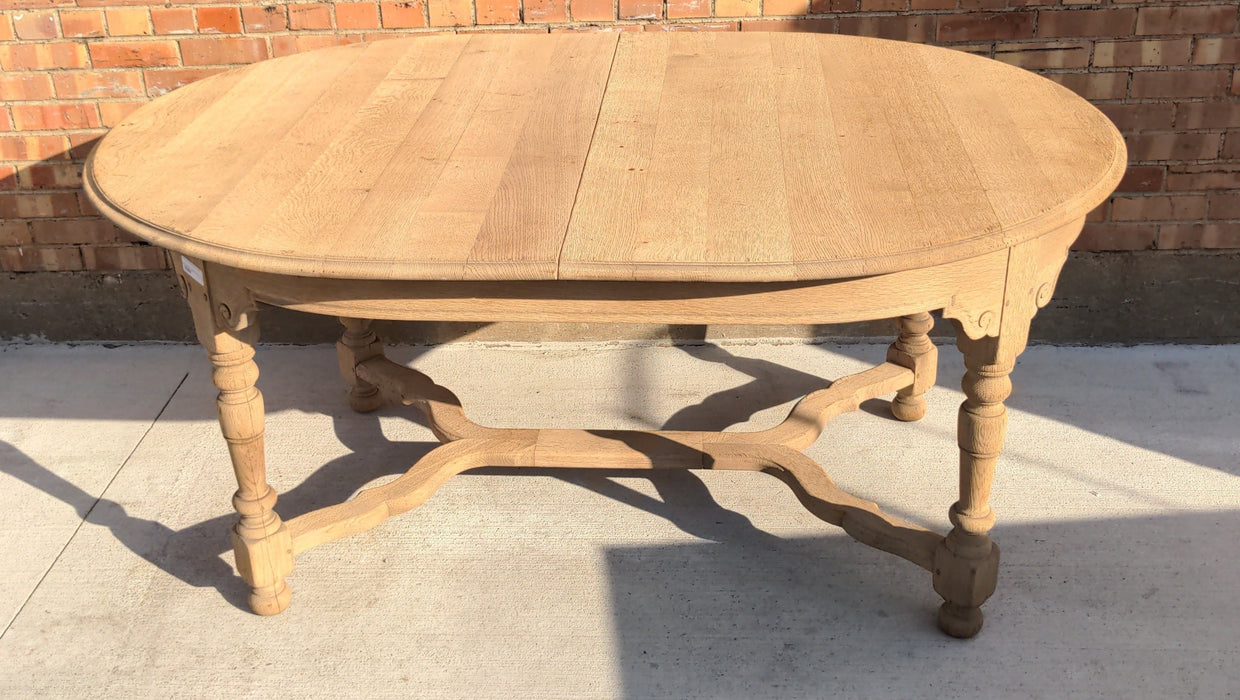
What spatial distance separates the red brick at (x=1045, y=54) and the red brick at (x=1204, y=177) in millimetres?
449

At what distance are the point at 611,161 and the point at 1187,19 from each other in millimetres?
1893

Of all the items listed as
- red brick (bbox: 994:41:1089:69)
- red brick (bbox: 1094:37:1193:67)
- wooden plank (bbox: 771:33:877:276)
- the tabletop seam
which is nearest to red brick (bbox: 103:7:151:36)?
the tabletop seam

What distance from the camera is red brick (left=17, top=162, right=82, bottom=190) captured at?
3583 millimetres

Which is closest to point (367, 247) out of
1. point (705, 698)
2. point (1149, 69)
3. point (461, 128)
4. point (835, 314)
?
point (461, 128)

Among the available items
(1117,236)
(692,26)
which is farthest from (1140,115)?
(692,26)

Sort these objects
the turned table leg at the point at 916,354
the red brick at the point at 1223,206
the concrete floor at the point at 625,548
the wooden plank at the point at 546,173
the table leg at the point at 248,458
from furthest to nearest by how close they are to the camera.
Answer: the red brick at the point at 1223,206, the turned table leg at the point at 916,354, the concrete floor at the point at 625,548, the table leg at the point at 248,458, the wooden plank at the point at 546,173

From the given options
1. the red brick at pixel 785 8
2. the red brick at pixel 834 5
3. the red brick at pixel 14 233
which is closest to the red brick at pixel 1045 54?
the red brick at pixel 834 5

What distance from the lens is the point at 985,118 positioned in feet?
8.00

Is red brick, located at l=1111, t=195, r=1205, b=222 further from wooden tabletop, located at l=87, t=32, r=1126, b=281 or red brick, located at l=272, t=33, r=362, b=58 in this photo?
red brick, located at l=272, t=33, r=362, b=58

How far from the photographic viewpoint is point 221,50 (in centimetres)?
341

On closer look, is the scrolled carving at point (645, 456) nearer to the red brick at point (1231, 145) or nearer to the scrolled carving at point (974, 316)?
the scrolled carving at point (974, 316)

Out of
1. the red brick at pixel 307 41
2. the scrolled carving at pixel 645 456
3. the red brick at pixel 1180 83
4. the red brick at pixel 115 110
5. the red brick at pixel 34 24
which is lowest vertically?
the scrolled carving at pixel 645 456

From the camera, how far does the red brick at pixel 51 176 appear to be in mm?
3583

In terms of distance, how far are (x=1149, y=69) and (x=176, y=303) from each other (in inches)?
117
